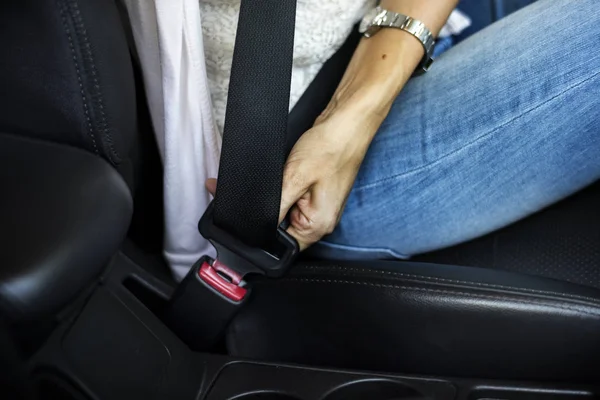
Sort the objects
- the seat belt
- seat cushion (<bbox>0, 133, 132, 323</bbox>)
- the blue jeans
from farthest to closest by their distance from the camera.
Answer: the blue jeans
the seat belt
seat cushion (<bbox>0, 133, 132, 323</bbox>)

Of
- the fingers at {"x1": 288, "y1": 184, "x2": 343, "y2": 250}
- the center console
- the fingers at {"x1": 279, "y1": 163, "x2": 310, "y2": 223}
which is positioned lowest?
the center console

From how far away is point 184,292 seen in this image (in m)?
0.67

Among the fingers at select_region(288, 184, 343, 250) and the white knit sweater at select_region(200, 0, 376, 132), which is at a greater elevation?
the white knit sweater at select_region(200, 0, 376, 132)

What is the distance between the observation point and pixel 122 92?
0.55m

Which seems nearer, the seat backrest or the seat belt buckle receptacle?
the seat backrest

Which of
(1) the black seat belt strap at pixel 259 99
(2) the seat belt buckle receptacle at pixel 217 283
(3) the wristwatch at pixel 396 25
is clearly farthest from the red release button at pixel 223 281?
(3) the wristwatch at pixel 396 25

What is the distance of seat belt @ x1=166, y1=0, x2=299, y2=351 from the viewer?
58cm

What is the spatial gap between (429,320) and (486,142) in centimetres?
19

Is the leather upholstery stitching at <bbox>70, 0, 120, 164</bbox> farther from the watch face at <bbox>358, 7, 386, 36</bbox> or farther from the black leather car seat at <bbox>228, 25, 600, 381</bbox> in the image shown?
the watch face at <bbox>358, 7, 386, 36</bbox>

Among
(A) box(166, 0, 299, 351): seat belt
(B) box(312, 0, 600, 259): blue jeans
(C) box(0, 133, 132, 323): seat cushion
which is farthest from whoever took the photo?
(B) box(312, 0, 600, 259): blue jeans

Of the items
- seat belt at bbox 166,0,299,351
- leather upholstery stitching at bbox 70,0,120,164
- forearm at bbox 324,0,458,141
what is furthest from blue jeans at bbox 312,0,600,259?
leather upholstery stitching at bbox 70,0,120,164

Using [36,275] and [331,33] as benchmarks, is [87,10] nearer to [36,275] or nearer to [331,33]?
[36,275]

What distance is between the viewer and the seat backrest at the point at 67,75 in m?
0.49

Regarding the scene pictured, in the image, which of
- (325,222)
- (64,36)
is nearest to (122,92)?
(64,36)
